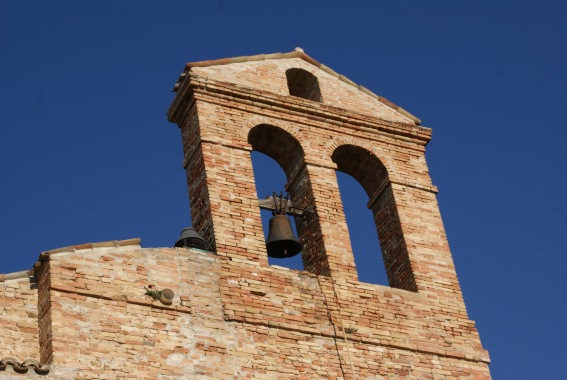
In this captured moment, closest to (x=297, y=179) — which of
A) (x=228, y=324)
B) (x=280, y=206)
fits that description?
(x=280, y=206)

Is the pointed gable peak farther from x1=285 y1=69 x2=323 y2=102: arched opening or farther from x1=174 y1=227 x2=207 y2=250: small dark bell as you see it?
x1=174 y1=227 x2=207 y2=250: small dark bell

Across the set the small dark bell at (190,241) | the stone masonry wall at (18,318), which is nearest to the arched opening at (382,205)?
the small dark bell at (190,241)

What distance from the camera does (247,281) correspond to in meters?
13.5

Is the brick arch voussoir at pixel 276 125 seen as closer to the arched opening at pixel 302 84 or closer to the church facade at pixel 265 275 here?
the church facade at pixel 265 275

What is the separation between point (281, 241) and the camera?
47.5ft

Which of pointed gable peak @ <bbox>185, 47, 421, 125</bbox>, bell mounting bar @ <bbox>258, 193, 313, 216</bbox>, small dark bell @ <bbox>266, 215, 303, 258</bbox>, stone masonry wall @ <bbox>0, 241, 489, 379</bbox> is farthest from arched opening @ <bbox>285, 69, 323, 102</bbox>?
stone masonry wall @ <bbox>0, 241, 489, 379</bbox>

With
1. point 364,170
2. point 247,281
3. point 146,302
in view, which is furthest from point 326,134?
point 146,302

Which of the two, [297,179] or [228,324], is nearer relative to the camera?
[228,324]

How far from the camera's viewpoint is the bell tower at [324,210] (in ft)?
44.5

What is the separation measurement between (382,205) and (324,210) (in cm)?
109

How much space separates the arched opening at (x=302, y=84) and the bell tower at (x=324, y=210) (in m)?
0.02

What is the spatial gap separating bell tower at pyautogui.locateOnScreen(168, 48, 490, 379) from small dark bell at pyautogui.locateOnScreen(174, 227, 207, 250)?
0.13 metres

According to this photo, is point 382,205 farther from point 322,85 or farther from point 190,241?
point 190,241

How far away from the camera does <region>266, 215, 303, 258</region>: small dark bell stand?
14.5 m
